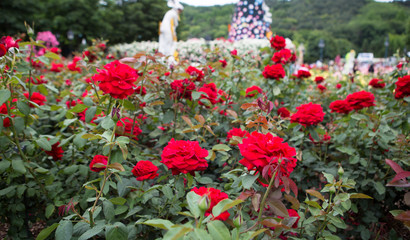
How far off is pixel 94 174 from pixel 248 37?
11482 millimetres

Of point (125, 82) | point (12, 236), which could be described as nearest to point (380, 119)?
point (125, 82)

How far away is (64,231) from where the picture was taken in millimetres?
812

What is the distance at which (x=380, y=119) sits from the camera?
4.55 ft

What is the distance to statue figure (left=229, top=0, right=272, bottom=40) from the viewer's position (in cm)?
1104

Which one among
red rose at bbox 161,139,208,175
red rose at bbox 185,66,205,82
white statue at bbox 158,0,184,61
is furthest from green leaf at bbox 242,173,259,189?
white statue at bbox 158,0,184,61

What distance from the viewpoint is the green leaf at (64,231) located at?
0.80m

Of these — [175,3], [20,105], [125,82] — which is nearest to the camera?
[125,82]

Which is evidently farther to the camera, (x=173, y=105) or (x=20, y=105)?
(x=173, y=105)

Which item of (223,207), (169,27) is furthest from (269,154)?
(169,27)

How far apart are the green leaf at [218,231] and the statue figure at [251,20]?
1127 centimetres

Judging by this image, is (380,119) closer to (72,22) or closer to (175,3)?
(175,3)

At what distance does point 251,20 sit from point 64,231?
38.9 feet

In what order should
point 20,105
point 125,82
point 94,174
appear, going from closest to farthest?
point 125,82
point 20,105
point 94,174

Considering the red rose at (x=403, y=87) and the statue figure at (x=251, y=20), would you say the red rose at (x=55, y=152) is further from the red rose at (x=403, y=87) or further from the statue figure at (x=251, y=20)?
the statue figure at (x=251, y=20)
